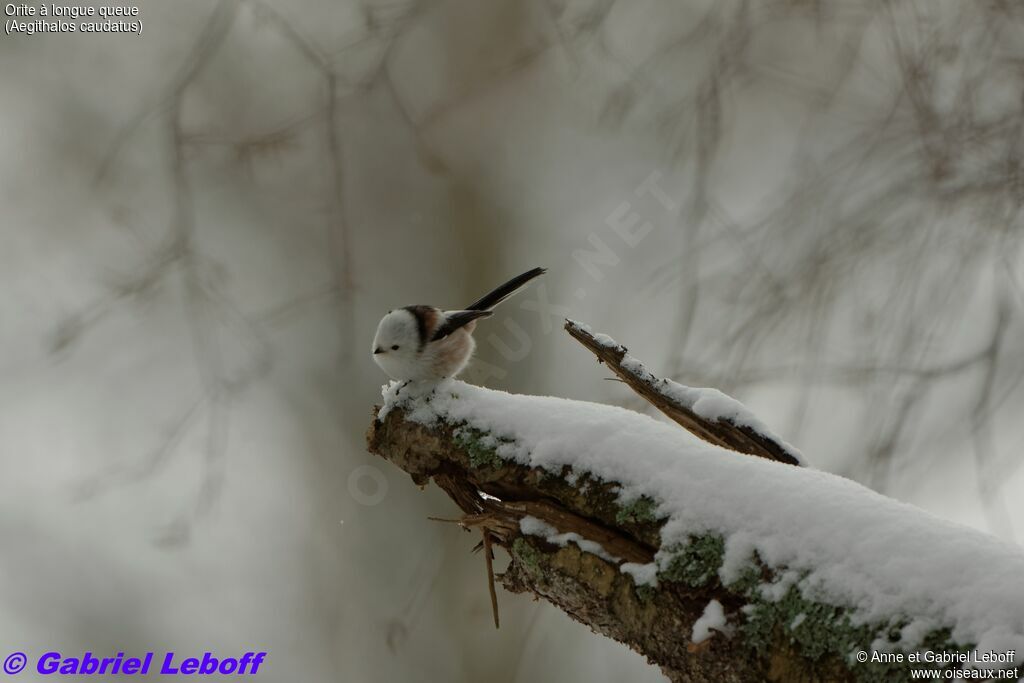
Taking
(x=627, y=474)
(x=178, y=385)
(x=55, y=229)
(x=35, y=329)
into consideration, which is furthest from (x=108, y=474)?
(x=627, y=474)

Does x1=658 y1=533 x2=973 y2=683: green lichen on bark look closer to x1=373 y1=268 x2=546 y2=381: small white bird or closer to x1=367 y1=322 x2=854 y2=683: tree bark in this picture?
x1=367 y1=322 x2=854 y2=683: tree bark

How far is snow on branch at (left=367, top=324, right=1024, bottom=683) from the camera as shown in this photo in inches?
48.6

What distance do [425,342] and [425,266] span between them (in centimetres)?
151

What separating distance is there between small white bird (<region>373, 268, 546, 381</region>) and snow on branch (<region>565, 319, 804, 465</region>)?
50 cm

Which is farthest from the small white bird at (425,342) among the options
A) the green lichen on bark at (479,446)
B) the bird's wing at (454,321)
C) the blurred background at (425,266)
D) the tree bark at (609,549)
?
the blurred background at (425,266)

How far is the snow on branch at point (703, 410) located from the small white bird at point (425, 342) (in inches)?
19.8

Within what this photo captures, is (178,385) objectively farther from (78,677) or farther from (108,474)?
(78,677)

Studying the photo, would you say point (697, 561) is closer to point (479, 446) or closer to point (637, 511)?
point (637, 511)

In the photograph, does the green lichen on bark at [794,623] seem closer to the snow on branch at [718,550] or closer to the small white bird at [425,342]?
Result: the snow on branch at [718,550]

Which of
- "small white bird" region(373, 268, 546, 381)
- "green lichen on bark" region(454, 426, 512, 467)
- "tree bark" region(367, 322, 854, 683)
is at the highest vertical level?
"small white bird" region(373, 268, 546, 381)

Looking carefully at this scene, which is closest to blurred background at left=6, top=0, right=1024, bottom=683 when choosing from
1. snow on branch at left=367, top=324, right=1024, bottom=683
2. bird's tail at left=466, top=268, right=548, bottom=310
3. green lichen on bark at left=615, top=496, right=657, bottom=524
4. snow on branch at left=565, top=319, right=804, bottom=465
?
bird's tail at left=466, top=268, right=548, bottom=310

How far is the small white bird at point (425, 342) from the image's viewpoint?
2.35 meters

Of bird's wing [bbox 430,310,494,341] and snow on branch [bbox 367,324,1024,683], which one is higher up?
bird's wing [bbox 430,310,494,341]

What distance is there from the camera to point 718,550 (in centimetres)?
141
